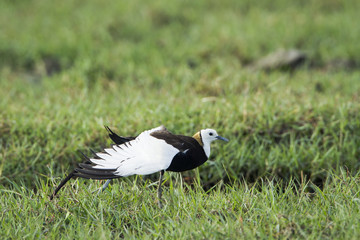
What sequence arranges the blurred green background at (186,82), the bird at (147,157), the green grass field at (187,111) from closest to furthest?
the bird at (147,157) → the green grass field at (187,111) → the blurred green background at (186,82)

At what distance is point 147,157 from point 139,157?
1.6 inches

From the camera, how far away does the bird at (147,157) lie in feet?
7.88

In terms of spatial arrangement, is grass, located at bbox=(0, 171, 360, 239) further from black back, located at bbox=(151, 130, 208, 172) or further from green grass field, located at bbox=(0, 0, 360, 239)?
black back, located at bbox=(151, 130, 208, 172)

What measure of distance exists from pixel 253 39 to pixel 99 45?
216 cm

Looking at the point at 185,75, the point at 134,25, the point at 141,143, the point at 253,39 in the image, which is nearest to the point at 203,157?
the point at 141,143

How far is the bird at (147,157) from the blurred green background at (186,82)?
0.70m

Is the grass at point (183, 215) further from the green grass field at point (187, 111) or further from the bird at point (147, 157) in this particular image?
the bird at point (147, 157)

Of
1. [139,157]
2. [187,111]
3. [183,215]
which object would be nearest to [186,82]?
[187,111]

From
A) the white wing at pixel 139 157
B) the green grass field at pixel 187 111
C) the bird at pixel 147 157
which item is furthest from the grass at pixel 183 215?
the white wing at pixel 139 157

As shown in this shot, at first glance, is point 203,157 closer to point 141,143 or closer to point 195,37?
point 141,143

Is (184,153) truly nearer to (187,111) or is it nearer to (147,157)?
(147,157)

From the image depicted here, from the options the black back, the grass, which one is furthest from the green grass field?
the black back

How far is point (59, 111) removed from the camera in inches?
177

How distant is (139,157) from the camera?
246 centimetres
